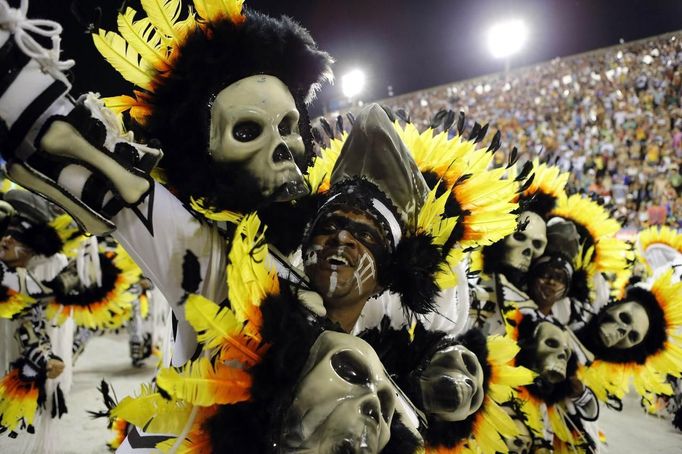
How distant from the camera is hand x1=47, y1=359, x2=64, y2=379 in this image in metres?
3.54

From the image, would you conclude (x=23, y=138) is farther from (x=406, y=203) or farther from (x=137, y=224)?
(x=406, y=203)

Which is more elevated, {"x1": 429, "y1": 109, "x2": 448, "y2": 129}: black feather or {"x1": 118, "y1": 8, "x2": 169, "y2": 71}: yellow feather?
{"x1": 429, "y1": 109, "x2": 448, "y2": 129}: black feather

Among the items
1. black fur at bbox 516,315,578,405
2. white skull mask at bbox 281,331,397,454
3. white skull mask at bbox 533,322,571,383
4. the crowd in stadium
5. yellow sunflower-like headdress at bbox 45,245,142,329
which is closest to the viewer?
white skull mask at bbox 281,331,397,454

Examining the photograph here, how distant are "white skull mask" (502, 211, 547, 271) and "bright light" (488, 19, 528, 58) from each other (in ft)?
55.7

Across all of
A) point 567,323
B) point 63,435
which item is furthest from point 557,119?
point 63,435

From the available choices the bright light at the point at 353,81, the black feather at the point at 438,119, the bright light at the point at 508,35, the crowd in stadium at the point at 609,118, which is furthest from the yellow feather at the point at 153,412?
the bright light at the point at 508,35

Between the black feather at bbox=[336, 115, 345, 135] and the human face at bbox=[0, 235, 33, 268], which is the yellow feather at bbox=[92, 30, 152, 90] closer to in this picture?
the black feather at bbox=[336, 115, 345, 135]

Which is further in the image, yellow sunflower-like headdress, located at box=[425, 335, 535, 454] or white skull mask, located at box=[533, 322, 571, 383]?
white skull mask, located at box=[533, 322, 571, 383]

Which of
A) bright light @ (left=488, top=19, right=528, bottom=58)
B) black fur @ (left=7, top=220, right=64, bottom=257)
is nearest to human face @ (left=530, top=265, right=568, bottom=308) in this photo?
black fur @ (left=7, top=220, right=64, bottom=257)

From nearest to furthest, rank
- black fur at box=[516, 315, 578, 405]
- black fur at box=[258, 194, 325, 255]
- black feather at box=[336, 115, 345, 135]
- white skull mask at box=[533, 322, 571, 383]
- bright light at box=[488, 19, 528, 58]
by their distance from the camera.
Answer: black fur at box=[258, 194, 325, 255] < black feather at box=[336, 115, 345, 135] < white skull mask at box=[533, 322, 571, 383] < black fur at box=[516, 315, 578, 405] < bright light at box=[488, 19, 528, 58]

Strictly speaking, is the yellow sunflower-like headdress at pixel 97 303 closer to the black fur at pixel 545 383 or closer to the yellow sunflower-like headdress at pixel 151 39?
the yellow sunflower-like headdress at pixel 151 39

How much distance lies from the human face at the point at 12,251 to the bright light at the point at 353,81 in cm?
1577

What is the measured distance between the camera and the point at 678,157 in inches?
436

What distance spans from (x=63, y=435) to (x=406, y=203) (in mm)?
4471
